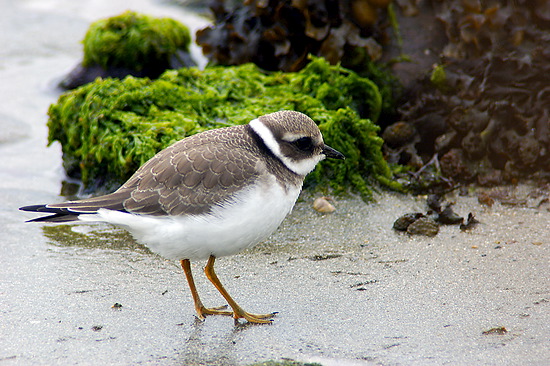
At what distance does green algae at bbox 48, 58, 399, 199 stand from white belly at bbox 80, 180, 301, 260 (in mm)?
1984

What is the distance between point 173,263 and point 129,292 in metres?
0.59

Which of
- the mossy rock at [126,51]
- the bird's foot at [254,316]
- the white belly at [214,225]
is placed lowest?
the bird's foot at [254,316]

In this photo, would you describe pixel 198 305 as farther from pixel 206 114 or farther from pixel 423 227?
pixel 206 114

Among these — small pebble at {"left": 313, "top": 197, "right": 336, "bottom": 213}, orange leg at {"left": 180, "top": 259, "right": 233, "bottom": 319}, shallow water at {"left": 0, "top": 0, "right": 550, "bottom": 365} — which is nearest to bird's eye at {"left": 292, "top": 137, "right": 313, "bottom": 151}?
shallow water at {"left": 0, "top": 0, "right": 550, "bottom": 365}

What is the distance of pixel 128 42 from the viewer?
351 inches

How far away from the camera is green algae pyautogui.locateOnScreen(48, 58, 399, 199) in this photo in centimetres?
616

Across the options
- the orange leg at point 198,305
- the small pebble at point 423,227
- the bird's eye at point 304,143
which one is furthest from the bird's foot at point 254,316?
the small pebble at point 423,227

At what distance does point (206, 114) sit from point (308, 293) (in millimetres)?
2933

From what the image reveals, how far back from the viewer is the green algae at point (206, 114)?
6164 mm

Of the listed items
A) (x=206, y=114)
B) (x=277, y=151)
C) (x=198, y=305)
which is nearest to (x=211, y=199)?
(x=277, y=151)

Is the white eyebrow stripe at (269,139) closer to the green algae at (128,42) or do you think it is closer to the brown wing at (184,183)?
the brown wing at (184,183)

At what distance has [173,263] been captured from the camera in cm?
496

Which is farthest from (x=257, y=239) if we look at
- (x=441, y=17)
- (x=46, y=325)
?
(x=441, y=17)

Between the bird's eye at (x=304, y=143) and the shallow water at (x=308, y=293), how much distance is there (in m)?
0.98
